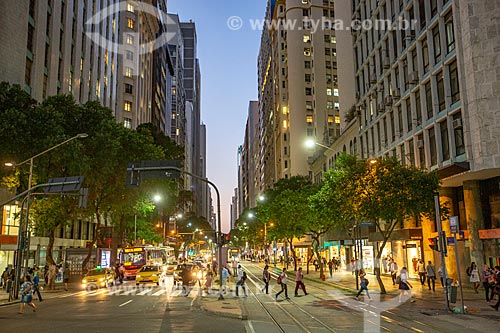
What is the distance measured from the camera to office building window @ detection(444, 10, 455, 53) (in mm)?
30020

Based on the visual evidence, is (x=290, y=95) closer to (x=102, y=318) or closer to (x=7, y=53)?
(x=7, y=53)

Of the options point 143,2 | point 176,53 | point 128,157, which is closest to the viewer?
point 128,157

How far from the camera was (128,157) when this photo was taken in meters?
35.7

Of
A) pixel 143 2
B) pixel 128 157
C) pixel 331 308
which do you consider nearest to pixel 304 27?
pixel 143 2

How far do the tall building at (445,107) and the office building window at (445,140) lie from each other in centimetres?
7

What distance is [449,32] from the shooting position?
100 feet

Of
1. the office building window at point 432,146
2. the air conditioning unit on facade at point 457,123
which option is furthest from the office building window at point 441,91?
the air conditioning unit on facade at point 457,123

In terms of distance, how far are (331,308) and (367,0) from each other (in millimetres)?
35189

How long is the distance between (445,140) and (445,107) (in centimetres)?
225

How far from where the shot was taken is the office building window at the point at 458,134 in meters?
29.1

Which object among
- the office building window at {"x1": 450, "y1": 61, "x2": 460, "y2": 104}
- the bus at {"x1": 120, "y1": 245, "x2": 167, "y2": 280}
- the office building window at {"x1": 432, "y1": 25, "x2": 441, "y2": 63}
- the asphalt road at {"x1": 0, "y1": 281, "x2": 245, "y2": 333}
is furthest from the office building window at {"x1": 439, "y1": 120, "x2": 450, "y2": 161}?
the bus at {"x1": 120, "y1": 245, "x2": 167, "y2": 280}

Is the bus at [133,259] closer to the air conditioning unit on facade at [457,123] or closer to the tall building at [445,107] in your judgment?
the tall building at [445,107]

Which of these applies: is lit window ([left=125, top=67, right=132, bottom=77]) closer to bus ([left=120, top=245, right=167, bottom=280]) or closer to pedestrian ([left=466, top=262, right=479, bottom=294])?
bus ([left=120, top=245, right=167, bottom=280])

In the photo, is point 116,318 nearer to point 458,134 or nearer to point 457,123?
point 457,123
